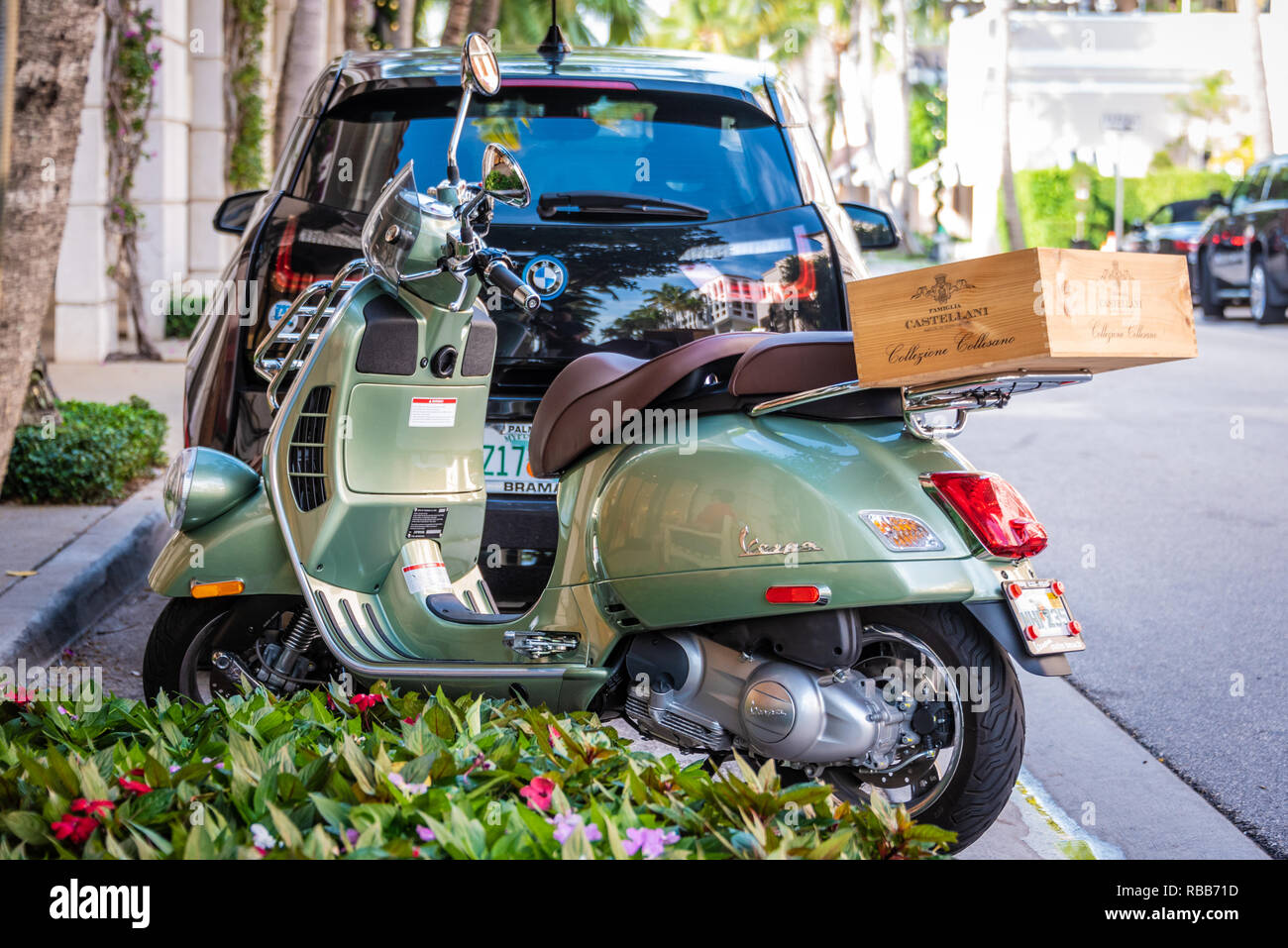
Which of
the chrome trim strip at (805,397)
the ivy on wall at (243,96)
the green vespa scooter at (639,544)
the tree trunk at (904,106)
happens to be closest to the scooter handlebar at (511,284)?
the green vespa scooter at (639,544)

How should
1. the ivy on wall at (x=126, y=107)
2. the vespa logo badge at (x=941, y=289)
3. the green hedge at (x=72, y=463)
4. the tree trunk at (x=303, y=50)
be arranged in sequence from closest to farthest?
the vespa logo badge at (x=941, y=289) → the green hedge at (x=72, y=463) → the ivy on wall at (x=126, y=107) → the tree trunk at (x=303, y=50)

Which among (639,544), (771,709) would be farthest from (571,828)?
(639,544)

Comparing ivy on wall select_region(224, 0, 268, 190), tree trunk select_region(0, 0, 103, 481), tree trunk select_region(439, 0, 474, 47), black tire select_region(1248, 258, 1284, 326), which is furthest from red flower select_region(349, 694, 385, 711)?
black tire select_region(1248, 258, 1284, 326)

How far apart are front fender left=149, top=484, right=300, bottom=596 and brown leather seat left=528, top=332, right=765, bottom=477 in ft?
2.21

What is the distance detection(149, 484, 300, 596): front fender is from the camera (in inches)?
143

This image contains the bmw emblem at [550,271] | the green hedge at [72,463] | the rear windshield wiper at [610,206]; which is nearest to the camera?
the bmw emblem at [550,271]

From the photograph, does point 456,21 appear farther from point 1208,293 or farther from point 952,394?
point 952,394

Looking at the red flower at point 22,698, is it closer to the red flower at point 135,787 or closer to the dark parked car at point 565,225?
the red flower at point 135,787

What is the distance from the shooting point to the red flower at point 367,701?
2994 millimetres

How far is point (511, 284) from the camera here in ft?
10.7

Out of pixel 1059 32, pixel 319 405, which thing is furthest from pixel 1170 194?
pixel 319 405

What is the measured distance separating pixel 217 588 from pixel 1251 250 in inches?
678

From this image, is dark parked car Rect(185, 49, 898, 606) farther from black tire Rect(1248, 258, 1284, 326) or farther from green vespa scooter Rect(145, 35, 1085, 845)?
black tire Rect(1248, 258, 1284, 326)

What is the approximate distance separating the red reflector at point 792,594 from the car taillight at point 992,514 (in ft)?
1.18
